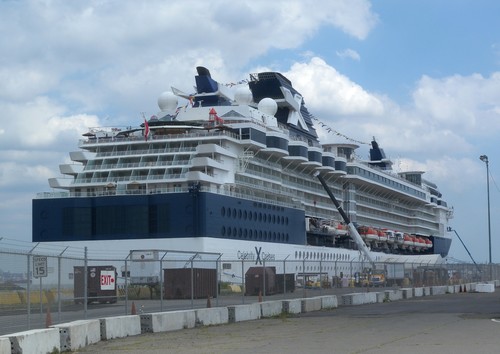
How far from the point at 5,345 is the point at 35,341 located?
1097 mm

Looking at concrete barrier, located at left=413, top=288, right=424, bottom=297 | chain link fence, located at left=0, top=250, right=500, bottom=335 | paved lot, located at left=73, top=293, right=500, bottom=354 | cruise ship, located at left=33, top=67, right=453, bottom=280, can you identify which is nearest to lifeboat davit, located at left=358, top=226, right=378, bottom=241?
cruise ship, located at left=33, top=67, right=453, bottom=280

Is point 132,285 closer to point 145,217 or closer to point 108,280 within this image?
point 108,280

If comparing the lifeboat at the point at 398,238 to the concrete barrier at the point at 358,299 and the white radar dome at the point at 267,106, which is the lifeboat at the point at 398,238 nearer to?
the white radar dome at the point at 267,106

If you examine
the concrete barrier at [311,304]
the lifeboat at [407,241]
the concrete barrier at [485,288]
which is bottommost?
the concrete barrier at [485,288]

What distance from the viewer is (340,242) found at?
8250 centimetres

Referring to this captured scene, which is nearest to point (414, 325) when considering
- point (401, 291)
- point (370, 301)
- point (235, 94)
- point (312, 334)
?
point (312, 334)

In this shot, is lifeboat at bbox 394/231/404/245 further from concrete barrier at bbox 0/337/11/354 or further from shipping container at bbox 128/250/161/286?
concrete barrier at bbox 0/337/11/354

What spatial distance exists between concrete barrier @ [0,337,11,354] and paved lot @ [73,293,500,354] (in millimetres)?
2799

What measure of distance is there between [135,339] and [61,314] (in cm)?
181

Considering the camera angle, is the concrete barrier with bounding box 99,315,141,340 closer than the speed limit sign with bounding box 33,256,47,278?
No

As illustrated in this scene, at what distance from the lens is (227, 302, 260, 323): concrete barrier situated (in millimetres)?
24609

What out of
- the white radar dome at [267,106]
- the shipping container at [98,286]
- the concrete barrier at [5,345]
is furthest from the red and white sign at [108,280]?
the white radar dome at [267,106]

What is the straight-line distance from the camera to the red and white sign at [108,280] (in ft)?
70.2

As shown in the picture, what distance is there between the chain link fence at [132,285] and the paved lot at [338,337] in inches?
60.6
